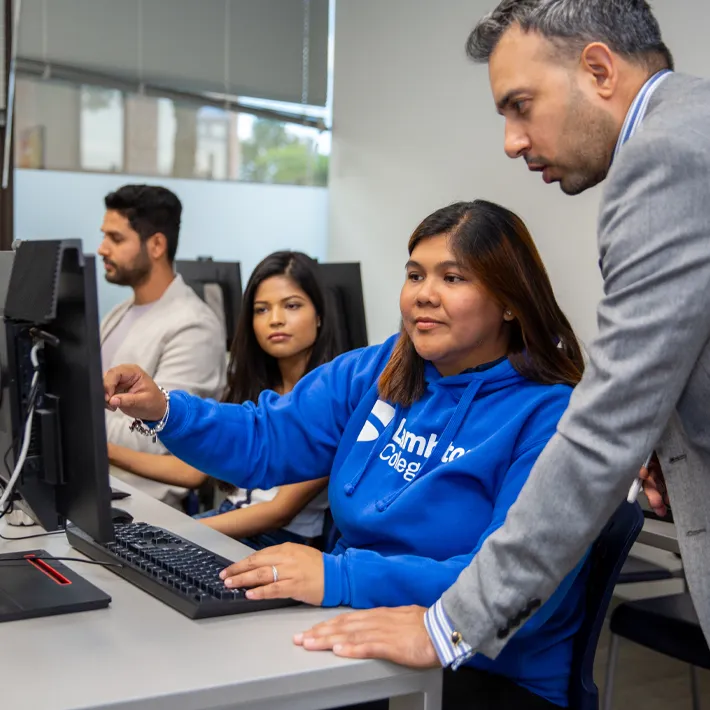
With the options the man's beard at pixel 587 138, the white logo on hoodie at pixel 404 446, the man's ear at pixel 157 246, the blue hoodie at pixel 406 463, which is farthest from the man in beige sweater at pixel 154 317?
the man's beard at pixel 587 138

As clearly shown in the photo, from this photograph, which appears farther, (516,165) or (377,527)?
(516,165)

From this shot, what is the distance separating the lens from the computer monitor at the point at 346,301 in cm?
334

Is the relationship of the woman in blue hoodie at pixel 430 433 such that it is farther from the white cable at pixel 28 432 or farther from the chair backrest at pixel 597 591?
the white cable at pixel 28 432

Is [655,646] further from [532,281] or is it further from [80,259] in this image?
[80,259]

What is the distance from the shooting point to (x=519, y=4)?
3.88 feet

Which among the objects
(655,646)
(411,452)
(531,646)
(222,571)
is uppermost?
(411,452)

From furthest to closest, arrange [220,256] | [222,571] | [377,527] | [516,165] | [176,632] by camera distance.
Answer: [220,256] < [516,165] < [377,527] < [222,571] < [176,632]

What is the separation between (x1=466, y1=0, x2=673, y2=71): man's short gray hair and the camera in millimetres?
1125

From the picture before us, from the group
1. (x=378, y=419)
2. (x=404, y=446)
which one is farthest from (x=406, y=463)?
(x=378, y=419)

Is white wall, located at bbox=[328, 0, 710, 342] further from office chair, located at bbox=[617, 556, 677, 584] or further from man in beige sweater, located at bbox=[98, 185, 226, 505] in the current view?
man in beige sweater, located at bbox=[98, 185, 226, 505]

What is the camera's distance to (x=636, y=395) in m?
1.03

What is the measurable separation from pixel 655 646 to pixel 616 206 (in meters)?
1.49

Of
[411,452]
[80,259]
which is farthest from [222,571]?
[80,259]

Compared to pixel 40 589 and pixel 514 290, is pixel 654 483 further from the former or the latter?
pixel 40 589
